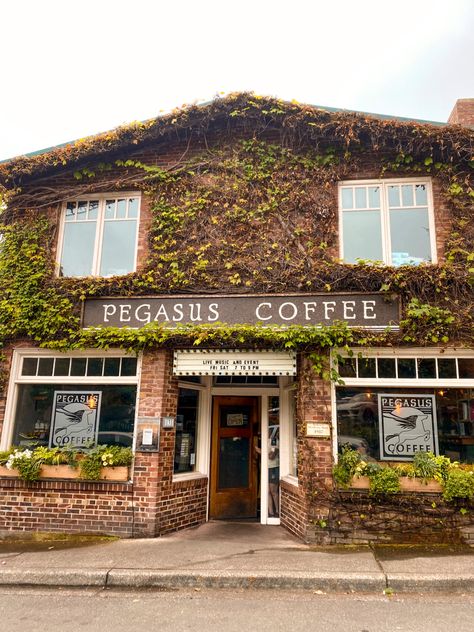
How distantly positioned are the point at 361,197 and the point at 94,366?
5.26m

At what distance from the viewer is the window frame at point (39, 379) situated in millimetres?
7527

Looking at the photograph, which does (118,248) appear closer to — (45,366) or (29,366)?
(45,366)

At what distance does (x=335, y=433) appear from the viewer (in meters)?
6.90

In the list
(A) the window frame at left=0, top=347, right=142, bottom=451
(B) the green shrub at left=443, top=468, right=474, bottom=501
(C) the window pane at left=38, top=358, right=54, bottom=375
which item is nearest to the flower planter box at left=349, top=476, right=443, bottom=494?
(B) the green shrub at left=443, top=468, right=474, bottom=501

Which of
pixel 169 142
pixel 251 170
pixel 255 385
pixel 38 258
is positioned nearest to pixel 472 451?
pixel 255 385

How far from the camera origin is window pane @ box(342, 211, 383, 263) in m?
7.50

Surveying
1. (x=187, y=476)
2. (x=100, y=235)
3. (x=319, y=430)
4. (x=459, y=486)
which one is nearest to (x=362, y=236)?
(x=319, y=430)

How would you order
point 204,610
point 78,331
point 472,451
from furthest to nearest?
point 78,331
point 472,451
point 204,610

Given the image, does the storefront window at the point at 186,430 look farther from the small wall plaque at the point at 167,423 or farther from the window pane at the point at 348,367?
the window pane at the point at 348,367

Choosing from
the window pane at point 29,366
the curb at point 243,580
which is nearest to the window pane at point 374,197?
the curb at point 243,580

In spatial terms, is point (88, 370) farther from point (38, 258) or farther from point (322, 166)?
point (322, 166)

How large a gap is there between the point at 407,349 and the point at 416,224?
2098 mm

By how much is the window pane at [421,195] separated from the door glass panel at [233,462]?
5.13m

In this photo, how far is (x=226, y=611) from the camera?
182 inches
